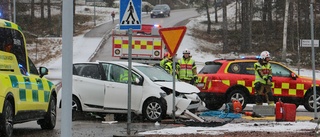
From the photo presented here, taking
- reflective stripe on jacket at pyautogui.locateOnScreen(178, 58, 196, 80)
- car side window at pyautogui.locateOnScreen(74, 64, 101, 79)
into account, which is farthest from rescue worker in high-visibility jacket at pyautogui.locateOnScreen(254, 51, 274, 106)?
car side window at pyautogui.locateOnScreen(74, 64, 101, 79)

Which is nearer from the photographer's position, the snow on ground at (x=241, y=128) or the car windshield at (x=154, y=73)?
the snow on ground at (x=241, y=128)

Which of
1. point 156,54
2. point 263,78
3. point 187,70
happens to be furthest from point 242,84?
point 156,54

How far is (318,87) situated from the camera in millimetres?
19062

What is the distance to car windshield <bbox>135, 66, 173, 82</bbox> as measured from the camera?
1549 centimetres

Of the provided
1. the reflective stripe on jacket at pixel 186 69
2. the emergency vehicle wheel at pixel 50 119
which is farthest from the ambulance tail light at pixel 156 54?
the emergency vehicle wheel at pixel 50 119

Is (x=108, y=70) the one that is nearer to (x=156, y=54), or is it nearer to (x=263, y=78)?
(x=263, y=78)

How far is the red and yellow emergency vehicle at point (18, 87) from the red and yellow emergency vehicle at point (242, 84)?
21.3 feet

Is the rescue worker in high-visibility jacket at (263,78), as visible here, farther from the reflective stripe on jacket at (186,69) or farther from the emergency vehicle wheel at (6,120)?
the emergency vehicle wheel at (6,120)

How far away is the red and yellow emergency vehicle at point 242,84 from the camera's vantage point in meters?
18.4

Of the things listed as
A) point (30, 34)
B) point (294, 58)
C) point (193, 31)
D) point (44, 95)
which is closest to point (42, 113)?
point (44, 95)

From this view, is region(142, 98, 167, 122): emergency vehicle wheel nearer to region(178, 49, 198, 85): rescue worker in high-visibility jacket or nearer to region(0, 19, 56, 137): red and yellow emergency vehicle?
region(0, 19, 56, 137): red and yellow emergency vehicle

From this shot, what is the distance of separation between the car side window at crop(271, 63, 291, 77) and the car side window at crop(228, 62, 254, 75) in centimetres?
65

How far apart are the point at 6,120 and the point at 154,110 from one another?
16.2ft

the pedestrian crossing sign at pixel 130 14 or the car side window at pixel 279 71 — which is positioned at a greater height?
the pedestrian crossing sign at pixel 130 14
